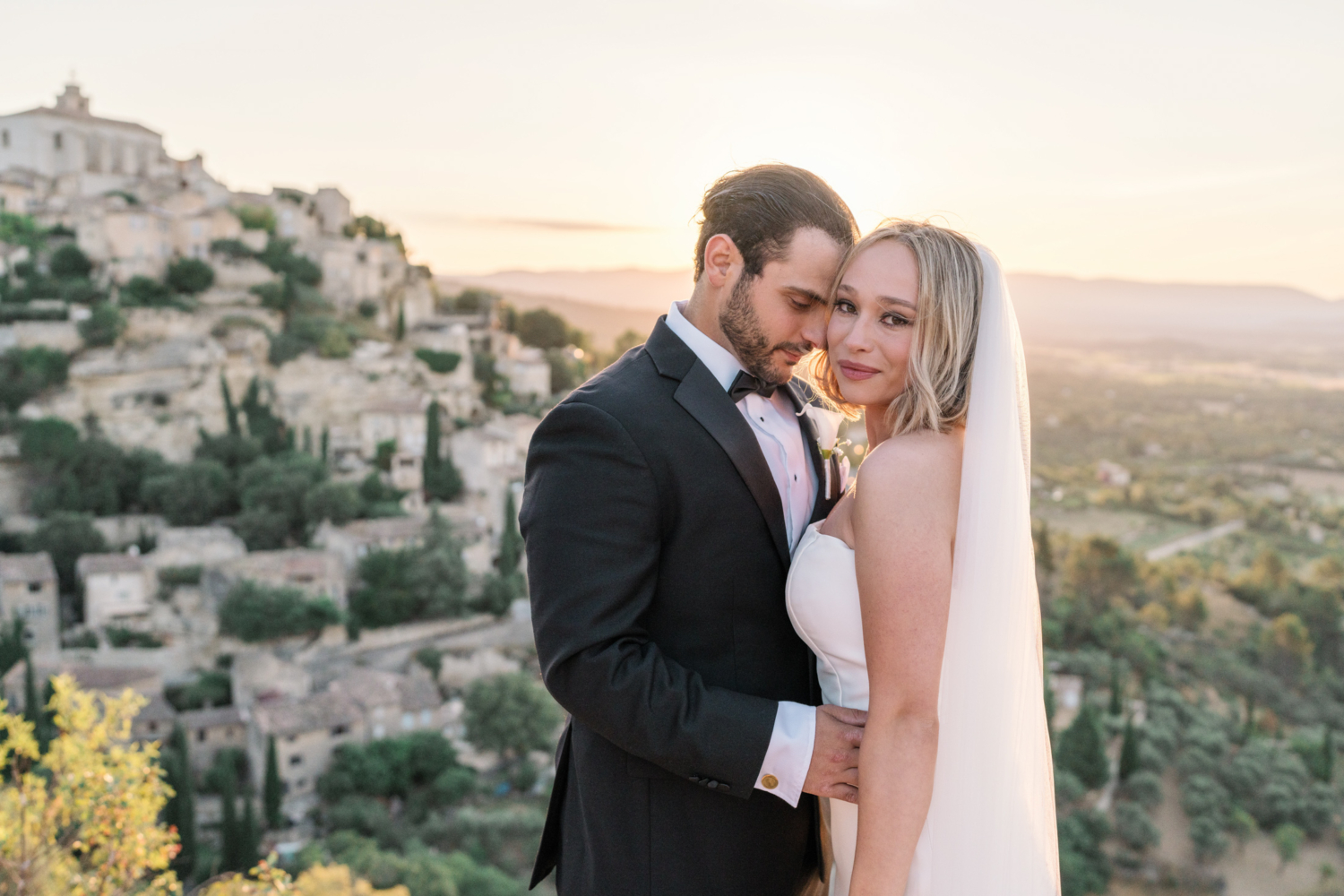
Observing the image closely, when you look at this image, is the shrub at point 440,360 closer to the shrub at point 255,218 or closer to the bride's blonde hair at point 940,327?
the shrub at point 255,218

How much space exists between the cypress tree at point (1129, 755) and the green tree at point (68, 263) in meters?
28.2

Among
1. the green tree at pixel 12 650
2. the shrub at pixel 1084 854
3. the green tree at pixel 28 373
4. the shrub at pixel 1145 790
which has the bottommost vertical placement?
the shrub at pixel 1084 854

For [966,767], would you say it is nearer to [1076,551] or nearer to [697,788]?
[697,788]

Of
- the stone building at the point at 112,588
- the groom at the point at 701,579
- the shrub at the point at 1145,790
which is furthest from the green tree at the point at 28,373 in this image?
the groom at the point at 701,579

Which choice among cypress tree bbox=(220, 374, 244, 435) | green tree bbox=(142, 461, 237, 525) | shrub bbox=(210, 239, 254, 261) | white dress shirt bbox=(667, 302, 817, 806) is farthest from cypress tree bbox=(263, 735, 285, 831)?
shrub bbox=(210, 239, 254, 261)

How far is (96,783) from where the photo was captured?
175 inches

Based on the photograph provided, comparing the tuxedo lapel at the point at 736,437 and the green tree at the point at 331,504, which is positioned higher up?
the tuxedo lapel at the point at 736,437

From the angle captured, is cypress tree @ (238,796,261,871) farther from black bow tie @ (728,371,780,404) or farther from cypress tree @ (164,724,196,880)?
black bow tie @ (728,371,780,404)

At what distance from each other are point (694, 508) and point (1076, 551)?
24.3m

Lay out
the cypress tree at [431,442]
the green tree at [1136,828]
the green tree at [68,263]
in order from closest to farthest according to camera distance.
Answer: the green tree at [1136,828] → the cypress tree at [431,442] → the green tree at [68,263]

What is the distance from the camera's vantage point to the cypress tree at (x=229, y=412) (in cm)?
2336

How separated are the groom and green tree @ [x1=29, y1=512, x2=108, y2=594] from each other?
2115 centimetres

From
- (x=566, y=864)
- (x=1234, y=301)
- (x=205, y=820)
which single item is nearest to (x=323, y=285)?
(x=205, y=820)

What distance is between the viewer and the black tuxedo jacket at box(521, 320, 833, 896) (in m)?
1.60
